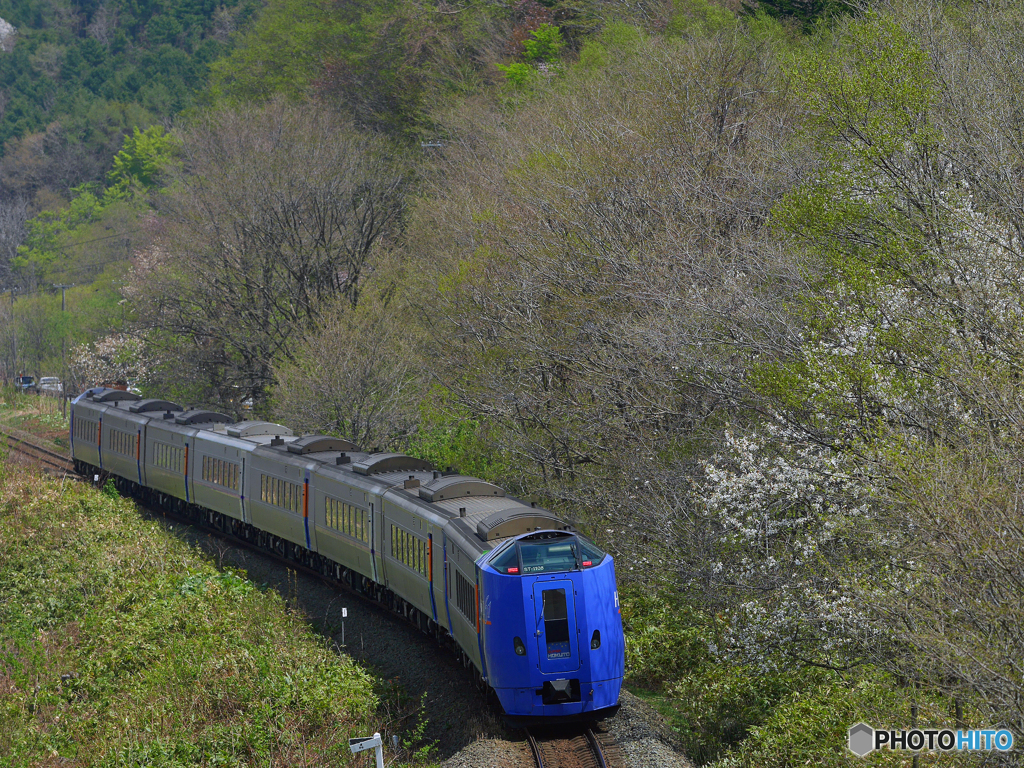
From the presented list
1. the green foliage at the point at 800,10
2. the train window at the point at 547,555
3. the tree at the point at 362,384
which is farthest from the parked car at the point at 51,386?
the train window at the point at 547,555

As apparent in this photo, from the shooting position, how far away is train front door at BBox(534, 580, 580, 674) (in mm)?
13094

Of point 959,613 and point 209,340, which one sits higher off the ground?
point 959,613

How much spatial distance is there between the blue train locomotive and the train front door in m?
0.01

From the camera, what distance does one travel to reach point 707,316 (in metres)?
20.5

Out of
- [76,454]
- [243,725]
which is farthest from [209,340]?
[243,725]

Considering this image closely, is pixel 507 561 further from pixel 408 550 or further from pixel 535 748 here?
pixel 408 550

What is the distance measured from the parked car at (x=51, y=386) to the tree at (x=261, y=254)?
83.6 ft

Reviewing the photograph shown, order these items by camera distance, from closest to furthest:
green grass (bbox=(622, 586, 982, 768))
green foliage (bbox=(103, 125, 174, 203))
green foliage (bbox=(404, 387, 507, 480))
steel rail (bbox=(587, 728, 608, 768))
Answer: green grass (bbox=(622, 586, 982, 768)), steel rail (bbox=(587, 728, 608, 768)), green foliage (bbox=(404, 387, 507, 480)), green foliage (bbox=(103, 125, 174, 203))

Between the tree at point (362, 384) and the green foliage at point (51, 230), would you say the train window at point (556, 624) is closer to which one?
the tree at point (362, 384)

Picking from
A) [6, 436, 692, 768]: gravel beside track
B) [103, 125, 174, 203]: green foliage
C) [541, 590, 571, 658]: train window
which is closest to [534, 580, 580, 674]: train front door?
[541, 590, 571, 658]: train window

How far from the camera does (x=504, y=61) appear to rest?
4909 centimetres

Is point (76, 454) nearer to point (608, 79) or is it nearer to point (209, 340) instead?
point (209, 340)

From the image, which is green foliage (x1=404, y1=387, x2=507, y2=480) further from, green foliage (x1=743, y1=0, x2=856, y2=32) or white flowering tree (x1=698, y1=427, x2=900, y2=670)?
green foliage (x1=743, y1=0, x2=856, y2=32)

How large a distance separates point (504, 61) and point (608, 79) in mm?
16043
